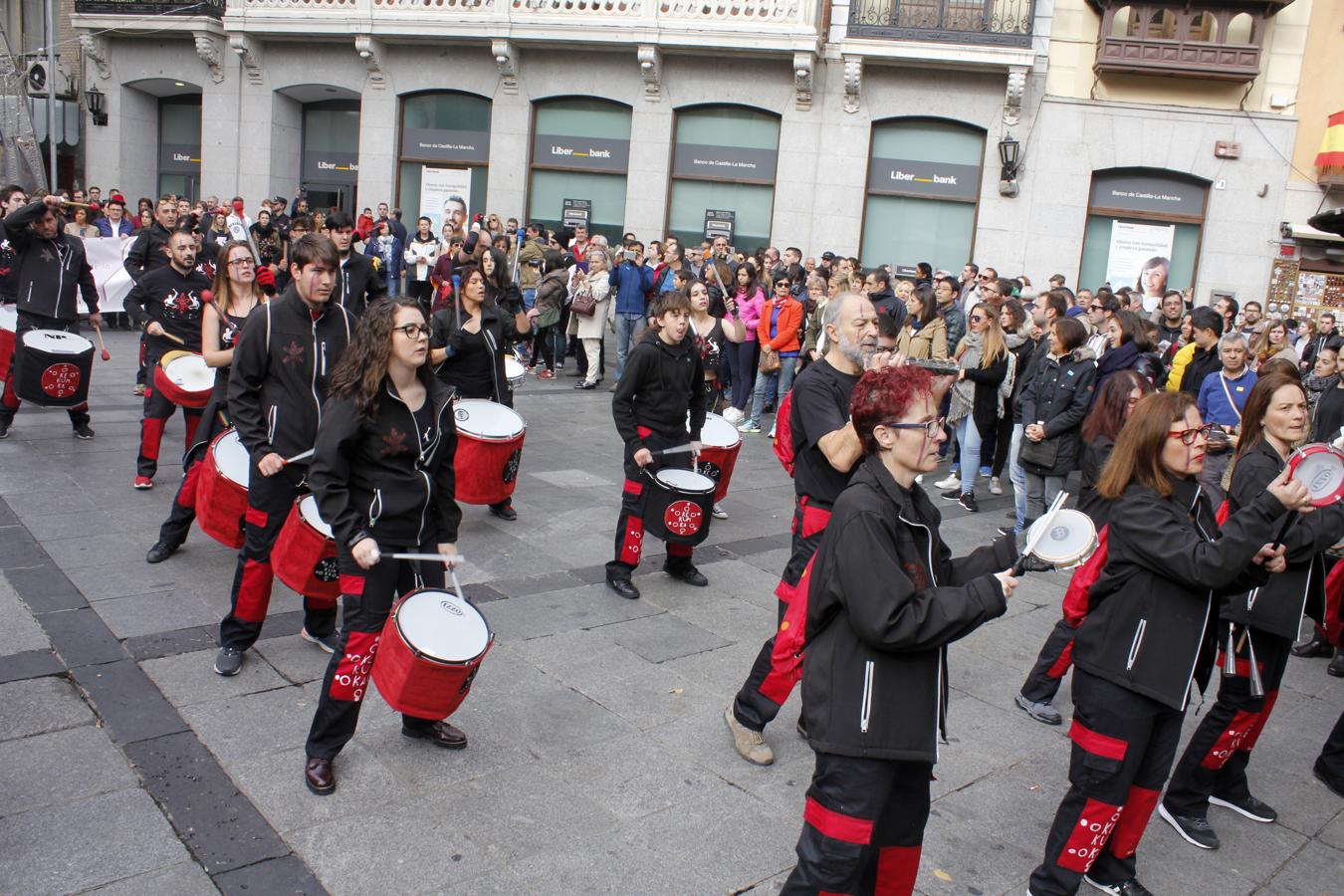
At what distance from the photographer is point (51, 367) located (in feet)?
28.9

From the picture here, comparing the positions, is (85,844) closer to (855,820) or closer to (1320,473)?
(855,820)

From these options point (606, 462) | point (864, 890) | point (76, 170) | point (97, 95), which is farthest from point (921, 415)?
point (76, 170)

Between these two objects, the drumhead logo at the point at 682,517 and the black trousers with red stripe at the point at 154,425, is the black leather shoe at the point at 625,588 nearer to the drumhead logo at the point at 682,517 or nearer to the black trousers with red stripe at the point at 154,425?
the drumhead logo at the point at 682,517

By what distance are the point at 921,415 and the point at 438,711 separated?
85.5 inches

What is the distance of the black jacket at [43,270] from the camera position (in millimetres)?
9344

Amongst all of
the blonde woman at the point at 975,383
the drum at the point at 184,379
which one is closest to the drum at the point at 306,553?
the drum at the point at 184,379

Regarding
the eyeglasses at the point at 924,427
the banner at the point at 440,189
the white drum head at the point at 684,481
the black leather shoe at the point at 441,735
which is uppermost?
the banner at the point at 440,189

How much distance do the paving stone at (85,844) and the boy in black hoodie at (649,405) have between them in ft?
10.7

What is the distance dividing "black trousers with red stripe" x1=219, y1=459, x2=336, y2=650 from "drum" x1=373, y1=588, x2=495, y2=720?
4.32 feet

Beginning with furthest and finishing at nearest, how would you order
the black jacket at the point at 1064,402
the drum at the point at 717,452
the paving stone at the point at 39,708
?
the black jacket at the point at 1064,402
the drum at the point at 717,452
the paving stone at the point at 39,708

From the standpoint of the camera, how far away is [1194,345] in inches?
399

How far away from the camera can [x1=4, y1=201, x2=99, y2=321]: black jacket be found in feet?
30.7

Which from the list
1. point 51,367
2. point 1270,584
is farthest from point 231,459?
point 1270,584

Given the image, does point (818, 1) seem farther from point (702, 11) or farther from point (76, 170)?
point (76, 170)
